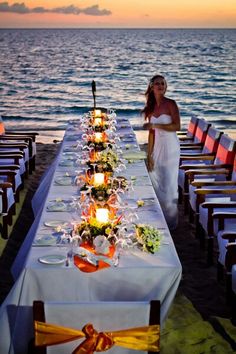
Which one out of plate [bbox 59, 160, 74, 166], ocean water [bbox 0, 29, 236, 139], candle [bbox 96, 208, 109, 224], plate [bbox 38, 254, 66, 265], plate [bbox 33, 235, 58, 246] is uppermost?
candle [bbox 96, 208, 109, 224]

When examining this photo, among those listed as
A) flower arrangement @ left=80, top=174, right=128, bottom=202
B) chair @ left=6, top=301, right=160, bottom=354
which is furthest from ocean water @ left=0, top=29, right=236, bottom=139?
chair @ left=6, top=301, right=160, bottom=354

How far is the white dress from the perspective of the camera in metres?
7.72

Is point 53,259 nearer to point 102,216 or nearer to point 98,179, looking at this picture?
point 102,216

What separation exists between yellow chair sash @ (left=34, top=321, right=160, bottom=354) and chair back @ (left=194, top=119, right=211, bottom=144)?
6423 mm

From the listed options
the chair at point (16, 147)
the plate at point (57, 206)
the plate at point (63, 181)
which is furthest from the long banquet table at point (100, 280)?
the chair at point (16, 147)

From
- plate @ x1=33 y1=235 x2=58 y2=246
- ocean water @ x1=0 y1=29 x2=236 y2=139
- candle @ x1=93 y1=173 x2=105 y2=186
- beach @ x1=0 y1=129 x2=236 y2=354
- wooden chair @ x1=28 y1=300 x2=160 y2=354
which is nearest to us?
wooden chair @ x1=28 y1=300 x2=160 y2=354

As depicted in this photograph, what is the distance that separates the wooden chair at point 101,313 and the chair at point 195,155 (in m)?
4.72

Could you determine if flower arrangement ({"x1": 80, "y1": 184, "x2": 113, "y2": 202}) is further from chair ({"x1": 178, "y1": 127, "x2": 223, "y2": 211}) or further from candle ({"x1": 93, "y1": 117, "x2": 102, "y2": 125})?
candle ({"x1": 93, "y1": 117, "x2": 102, "y2": 125})

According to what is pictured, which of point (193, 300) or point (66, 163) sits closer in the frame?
point (193, 300)

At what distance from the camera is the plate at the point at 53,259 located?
4.57 m

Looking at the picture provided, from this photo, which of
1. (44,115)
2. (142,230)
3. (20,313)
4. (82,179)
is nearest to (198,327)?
(142,230)

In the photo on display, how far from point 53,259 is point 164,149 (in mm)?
3409

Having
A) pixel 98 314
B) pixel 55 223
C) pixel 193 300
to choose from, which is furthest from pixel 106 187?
pixel 98 314

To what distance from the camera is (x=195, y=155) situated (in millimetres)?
9039
